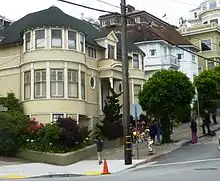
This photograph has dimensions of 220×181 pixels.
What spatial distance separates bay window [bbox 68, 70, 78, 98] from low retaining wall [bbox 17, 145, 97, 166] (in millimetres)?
4896

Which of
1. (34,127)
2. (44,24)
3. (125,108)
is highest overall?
(44,24)

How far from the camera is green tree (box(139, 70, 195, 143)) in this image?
89.1ft

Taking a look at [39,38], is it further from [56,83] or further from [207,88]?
[207,88]

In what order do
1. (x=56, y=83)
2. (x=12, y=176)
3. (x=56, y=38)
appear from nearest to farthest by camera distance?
1. (x=12, y=176)
2. (x=56, y=83)
3. (x=56, y=38)

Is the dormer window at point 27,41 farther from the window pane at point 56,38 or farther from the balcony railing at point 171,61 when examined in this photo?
the balcony railing at point 171,61

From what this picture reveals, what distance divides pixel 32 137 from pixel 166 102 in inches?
322

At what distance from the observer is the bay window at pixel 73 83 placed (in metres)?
29.9

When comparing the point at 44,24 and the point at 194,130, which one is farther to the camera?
the point at 44,24

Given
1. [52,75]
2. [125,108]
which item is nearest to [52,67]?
[52,75]

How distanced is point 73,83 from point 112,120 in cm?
393

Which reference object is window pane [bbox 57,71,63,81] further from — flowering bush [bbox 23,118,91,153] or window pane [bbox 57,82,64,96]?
flowering bush [bbox 23,118,91,153]

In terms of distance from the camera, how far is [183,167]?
703 inches

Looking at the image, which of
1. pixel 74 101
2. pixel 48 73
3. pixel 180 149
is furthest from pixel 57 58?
pixel 180 149

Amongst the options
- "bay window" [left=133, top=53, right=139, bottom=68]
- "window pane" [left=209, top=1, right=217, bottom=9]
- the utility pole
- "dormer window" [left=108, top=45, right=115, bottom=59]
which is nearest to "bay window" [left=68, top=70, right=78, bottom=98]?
"dormer window" [left=108, top=45, right=115, bottom=59]
